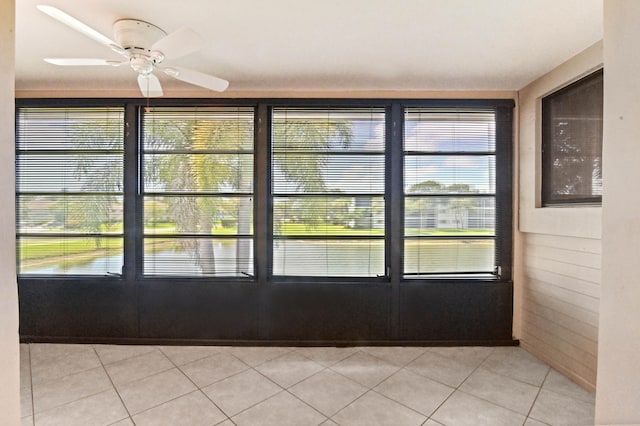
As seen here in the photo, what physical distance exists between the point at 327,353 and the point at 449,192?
190 centimetres

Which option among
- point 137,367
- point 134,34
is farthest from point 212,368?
point 134,34

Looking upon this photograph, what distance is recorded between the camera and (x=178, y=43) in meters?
1.47

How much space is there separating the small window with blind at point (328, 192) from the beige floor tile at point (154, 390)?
3.64 feet

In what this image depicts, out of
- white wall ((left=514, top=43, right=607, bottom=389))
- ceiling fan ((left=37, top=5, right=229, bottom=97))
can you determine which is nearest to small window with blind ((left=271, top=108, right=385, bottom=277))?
ceiling fan ((left=37, top=5, right=229, bottom=97))

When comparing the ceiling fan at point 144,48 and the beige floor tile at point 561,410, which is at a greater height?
the ceiling fan at point 144,48

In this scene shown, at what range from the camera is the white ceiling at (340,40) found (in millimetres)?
1575

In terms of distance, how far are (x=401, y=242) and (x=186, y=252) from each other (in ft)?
6.90

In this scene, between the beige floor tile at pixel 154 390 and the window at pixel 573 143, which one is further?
the window at pixel 573 143

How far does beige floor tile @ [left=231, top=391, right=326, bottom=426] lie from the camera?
5.53 feet

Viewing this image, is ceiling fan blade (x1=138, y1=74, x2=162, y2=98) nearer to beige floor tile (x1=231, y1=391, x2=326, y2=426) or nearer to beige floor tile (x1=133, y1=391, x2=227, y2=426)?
beige floor tile (x1=133, y1=391, x2=227, y2=426)

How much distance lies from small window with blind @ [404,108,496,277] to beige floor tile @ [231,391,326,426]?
1.47m

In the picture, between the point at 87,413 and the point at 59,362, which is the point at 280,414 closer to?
the point at 87,413

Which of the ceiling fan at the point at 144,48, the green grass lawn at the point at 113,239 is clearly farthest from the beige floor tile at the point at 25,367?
the ceiling fan at the point at 144,48

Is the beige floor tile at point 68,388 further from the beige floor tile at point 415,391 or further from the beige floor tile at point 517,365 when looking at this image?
the beige floor tile at point 517,365
